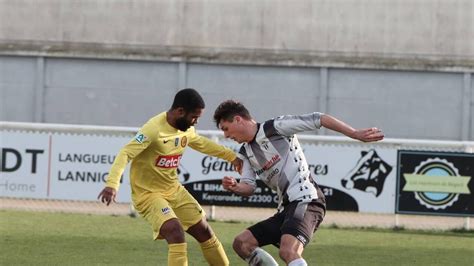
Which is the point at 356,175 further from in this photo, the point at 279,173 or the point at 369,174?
the point at 279,173

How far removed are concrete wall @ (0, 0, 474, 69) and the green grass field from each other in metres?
12.8

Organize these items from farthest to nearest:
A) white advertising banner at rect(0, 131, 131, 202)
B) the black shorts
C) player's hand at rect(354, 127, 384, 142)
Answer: white advertising banner at rect(0, 131, 131, 202) < the black shorts < player's hand at rect(354, 127, 384, 142)

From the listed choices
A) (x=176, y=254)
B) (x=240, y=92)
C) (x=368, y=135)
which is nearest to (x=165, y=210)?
(x=176, y=254)

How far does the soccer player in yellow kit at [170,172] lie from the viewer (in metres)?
9.27

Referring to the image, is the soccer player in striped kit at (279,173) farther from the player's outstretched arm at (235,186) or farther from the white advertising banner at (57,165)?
the white advertising banner at (57,165)

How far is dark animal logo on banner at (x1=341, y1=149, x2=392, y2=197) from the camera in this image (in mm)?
16156

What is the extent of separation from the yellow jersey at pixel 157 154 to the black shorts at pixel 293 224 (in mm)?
1049

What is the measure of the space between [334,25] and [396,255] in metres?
16.8

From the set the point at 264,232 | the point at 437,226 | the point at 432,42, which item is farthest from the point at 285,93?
the point at 264,232

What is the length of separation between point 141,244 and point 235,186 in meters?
4.53

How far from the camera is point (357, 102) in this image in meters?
28.4

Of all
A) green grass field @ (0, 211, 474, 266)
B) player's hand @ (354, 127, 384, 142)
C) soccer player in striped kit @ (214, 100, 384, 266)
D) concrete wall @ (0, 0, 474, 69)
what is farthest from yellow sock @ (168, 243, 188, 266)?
concrete wall @ (0, 0, 474, 69)

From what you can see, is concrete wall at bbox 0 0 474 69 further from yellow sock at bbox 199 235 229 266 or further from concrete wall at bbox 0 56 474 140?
yellow sock at bbox 199 235 229 266

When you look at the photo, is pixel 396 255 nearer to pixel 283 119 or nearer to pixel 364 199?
pixel 364 199
